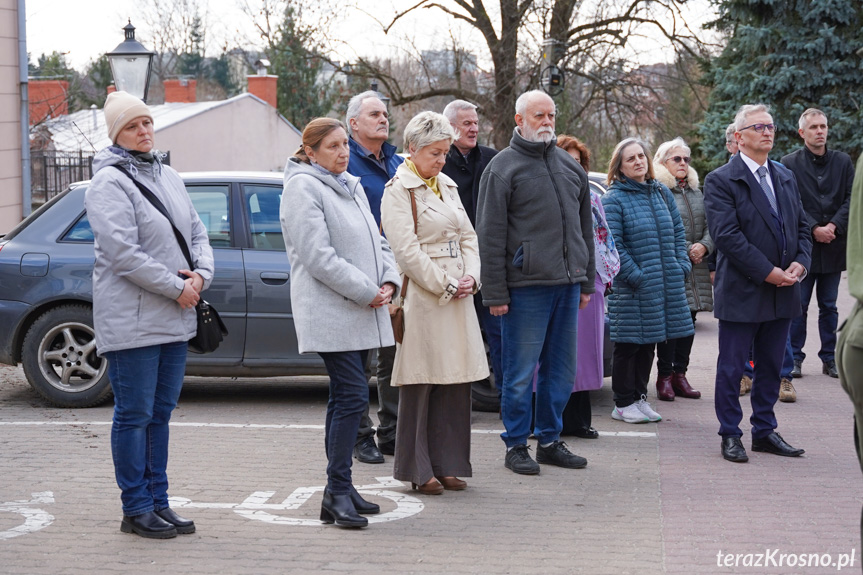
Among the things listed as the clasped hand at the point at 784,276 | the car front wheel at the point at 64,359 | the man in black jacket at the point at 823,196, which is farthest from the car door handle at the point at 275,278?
the man in black jacket at the point at 823,196

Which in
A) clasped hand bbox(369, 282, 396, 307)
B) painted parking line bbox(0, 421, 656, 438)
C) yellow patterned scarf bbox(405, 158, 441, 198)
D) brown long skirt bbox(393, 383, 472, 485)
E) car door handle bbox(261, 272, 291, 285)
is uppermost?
yellow patterned scarf bbox(405, 158, 441, 198)

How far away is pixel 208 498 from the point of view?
557cm

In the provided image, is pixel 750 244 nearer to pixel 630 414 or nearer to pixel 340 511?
pixel 630 414

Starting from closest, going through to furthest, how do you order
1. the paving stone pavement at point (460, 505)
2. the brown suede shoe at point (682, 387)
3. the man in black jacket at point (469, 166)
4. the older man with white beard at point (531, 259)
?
the paving stone pavement at point (460, 505) → the older man with white beard at point (531, 259) → the man in black jacket at point (469, 166) → the brown suede shoe at point (682, 387)

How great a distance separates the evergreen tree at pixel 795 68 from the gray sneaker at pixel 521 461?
13817 millimetres

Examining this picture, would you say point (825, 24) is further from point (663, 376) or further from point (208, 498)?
point (208, 498)

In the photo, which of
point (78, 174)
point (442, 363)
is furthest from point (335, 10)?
point (442, 363)

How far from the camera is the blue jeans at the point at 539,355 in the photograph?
607cm

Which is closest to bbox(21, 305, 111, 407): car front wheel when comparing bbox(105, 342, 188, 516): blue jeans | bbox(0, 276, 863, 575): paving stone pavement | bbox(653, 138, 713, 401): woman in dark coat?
bbox(0, 276, 863, 575): paving stone pavement

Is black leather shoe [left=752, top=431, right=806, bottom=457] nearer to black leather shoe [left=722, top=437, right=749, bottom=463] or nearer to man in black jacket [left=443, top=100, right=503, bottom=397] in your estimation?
black leather shoe [left=722, top=437, right=749, bottom=463]

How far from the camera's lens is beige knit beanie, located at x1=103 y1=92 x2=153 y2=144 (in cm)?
Answer: 480

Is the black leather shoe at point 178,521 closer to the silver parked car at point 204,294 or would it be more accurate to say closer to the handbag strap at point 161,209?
the handbag strap at point 161,209

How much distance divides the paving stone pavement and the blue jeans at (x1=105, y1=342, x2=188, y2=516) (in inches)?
9.0

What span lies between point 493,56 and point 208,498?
66.2 ft
